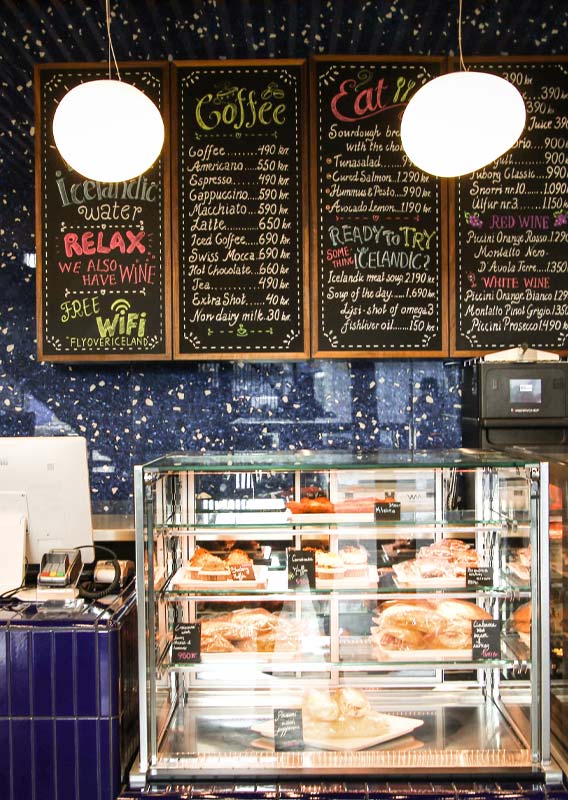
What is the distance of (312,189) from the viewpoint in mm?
3285

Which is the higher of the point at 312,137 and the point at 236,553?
the point at 312,137

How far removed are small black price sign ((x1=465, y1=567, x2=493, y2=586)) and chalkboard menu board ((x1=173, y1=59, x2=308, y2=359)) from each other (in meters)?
1.49

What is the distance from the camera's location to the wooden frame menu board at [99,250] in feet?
10.8

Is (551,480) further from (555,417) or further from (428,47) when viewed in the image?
(428,47)

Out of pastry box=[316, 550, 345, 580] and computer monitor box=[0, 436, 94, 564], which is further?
computer monitor box=[0, 436, 94, 564]

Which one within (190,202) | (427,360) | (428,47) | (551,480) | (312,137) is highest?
(428,47)

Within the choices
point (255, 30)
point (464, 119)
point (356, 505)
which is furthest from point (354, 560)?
point (255, 30)

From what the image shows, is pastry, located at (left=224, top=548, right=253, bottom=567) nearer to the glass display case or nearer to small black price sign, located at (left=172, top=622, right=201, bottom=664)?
the glass display case

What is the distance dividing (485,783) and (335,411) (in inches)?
77.7

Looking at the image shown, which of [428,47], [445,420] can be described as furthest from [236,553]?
[428,47]

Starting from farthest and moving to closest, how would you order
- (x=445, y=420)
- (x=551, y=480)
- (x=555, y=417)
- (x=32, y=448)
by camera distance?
(x=445, y=420), (x=555, y=417), (x=32, y=448), (x=551, y=480)

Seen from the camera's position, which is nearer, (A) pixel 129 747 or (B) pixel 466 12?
(A) pixel 129 747

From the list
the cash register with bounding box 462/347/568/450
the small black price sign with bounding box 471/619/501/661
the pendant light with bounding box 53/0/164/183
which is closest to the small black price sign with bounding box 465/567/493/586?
the small black price sign with bounding box 471/619/501/661

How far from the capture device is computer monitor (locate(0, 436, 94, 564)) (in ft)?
7.53
